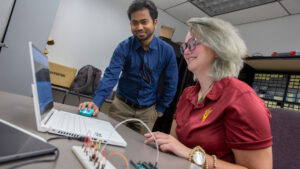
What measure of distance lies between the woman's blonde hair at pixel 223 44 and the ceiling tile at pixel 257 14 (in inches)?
97.8

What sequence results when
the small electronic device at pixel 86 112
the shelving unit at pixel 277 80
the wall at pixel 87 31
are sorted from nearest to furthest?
the small electronic device at pixel 86 112 → the shelving unit at pixel 277 80 → the wall at pixel 87 31

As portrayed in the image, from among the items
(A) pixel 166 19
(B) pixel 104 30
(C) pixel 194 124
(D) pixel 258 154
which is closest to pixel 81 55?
(B) pixel 104 30

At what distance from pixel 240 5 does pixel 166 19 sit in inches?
59.9

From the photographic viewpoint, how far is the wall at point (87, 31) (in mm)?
3116

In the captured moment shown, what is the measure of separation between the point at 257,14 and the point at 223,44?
112 inches

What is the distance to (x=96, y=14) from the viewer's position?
3393 mm

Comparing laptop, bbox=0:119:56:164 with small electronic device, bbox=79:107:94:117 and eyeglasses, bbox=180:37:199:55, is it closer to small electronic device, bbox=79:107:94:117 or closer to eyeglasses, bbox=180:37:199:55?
small electronic device, bbox=79:107:94:117

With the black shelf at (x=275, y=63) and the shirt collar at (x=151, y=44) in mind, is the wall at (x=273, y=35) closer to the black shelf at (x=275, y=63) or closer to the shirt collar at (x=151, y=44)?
the black shelf at (x=275, y=63)

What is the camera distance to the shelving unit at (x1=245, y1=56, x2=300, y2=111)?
6.20 feet

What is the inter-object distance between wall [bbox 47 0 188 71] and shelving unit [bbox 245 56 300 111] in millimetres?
2490

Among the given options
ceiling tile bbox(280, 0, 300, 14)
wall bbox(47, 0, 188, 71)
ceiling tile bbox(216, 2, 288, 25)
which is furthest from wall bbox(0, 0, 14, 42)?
ceiling tile bbox(280, 0, 300, 14)

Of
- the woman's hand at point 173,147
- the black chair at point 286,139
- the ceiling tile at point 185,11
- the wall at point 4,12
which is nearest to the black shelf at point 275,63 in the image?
the black chair at point 286,139

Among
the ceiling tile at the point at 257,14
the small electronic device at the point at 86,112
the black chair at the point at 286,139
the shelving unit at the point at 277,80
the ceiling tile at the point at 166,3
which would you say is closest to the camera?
the black chair at the point at 286,139

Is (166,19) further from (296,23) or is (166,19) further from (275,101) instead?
(275,101)
